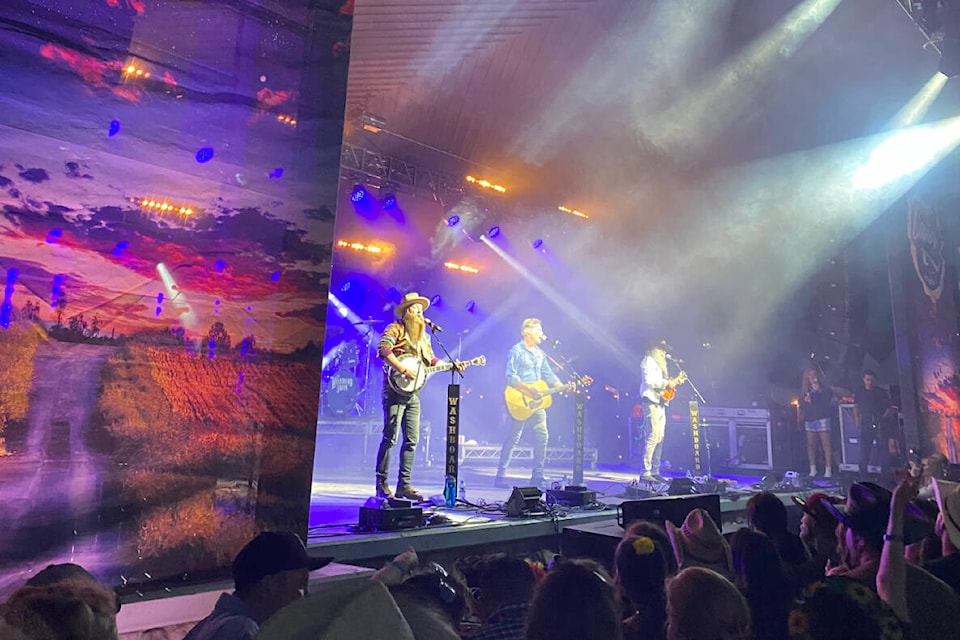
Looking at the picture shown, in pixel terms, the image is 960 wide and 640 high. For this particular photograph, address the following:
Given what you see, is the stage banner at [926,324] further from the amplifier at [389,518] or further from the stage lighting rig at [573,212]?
the amplifier at [389,518]

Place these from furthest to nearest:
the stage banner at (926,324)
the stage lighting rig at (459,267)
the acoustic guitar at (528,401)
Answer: the stage lighting rig at (459,267) < the stage banner at (926,324) < the acoustic guitar at (528,401)

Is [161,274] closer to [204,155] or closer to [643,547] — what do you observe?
[204,155]

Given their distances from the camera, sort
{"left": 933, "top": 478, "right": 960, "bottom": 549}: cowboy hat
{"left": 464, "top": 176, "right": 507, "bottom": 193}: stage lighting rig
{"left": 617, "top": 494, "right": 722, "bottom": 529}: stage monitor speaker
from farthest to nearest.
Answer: {"left": 464, "top": 176, "right": 507, "bottom": 193}: stage lighting rig < {"left": 617, "top": 494, "right": 722, "bottom": 529}: stage monitor speaker < {"left": 933, "top": 478, "right": 960, "bottom": 549}: cowboy hat

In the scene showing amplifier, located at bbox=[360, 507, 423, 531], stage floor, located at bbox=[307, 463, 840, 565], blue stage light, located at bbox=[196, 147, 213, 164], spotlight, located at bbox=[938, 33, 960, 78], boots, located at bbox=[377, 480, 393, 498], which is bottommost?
stage floor, located at bbox=[307, 463, 840, 565]

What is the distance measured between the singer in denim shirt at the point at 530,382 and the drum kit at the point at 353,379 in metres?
3.56

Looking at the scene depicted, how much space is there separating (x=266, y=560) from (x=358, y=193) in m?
11.0

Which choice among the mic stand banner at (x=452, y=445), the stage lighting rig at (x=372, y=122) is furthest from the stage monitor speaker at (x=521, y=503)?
the stage lighting rig at (x=372, y=122)

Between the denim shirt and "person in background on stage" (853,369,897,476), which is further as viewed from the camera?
"person in background on stage" (853,369,897,476)

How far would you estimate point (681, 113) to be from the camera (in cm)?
1099

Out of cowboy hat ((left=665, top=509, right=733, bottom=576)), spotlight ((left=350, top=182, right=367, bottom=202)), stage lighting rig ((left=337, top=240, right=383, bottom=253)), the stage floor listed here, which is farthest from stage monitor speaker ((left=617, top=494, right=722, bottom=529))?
stage lighting rig ((left=337, top=240, right=383, bottom=253))

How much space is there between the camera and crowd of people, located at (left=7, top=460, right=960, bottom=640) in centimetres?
147

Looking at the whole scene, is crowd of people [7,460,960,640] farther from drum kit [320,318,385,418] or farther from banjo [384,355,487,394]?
drum kit [320,318,385,418]

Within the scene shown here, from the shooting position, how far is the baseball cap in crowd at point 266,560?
7.01 feet

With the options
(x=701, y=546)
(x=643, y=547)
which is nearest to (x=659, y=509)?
(x=701, y=546)
